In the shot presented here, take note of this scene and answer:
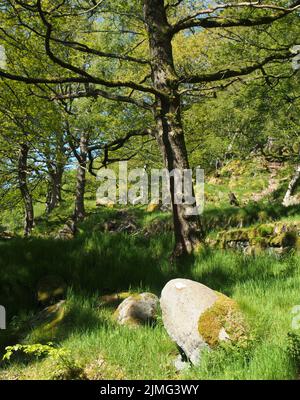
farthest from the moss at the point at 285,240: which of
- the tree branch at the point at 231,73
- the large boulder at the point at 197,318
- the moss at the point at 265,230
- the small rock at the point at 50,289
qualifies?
the small rock at the point at 50,289

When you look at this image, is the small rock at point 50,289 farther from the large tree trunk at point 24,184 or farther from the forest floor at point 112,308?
the large tree trunk at point 24,184

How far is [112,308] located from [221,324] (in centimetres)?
259

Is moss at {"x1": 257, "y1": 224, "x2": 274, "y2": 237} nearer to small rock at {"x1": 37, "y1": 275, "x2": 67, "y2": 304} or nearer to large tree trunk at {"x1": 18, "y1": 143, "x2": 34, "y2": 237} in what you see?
small rock at {"x1": 37, "y1": 275, "x2": 67, "y2": 304}

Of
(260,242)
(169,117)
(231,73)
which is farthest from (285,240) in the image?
(231,73)

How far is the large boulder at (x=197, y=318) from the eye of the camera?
4398mm

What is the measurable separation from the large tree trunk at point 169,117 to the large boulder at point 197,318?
11.1ft

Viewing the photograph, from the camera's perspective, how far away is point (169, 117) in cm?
818

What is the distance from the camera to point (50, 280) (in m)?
7.62

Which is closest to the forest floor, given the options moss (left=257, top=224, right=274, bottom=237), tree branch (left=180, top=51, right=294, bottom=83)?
moss (left=257, top=224, right=274, bottom=237)

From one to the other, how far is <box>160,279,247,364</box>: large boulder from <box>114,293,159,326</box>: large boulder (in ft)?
3.10

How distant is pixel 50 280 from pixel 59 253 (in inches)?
41.3

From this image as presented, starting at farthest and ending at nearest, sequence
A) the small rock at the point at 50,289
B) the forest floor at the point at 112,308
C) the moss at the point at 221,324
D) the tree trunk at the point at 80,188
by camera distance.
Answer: the tree trunk at the point at 80,188 < the small rock at the point at 50,289 < the moss at the point at 221,324 < the forest floor at the point at 112,308

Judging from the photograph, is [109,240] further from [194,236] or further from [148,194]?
[148,194]
